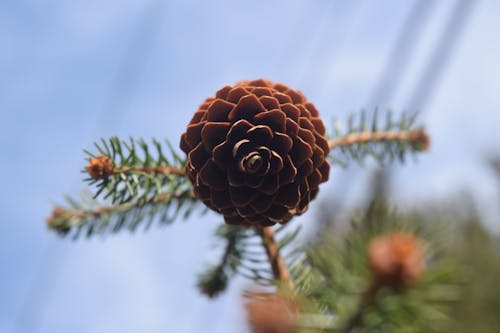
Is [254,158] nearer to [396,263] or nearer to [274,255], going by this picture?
[274,255]

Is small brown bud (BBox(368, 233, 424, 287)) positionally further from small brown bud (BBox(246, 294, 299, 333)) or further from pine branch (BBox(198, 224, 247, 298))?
pine branch (BBox(198, 224, 247, 298))

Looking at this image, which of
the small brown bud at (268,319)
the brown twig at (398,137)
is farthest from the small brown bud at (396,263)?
the brown twig at (398,137)

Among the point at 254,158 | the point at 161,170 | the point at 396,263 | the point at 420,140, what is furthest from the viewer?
the point at 420,140

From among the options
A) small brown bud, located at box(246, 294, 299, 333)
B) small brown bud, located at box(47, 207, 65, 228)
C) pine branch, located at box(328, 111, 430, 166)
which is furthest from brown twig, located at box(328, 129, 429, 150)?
small brown bud, located at box(246, 294, 299, 333)

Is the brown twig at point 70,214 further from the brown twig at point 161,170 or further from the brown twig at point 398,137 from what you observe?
the brown twig at point 398,137

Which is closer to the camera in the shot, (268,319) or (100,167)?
(268,319)

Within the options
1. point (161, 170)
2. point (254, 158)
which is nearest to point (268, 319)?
point (254, 158)

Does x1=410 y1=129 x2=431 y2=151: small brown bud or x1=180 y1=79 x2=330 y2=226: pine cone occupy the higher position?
x1=410 y1=129 x2=431 y2=151: small brown bud
